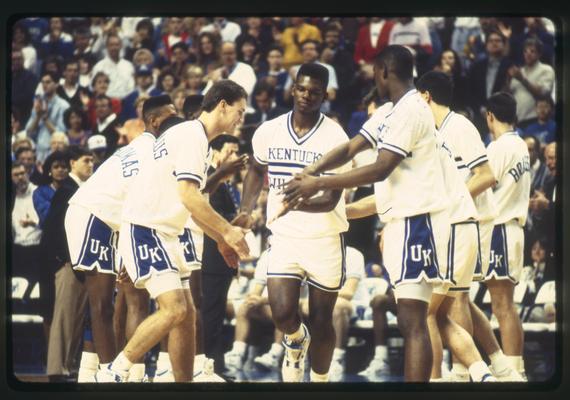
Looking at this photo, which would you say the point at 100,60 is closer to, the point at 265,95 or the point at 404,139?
the point at 265,95

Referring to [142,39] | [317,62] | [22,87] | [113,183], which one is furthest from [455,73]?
[22,87]

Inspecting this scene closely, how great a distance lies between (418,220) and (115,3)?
1.81 meters

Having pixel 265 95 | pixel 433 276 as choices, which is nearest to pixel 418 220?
pixel 433 276

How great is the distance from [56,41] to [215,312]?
5.08 ft

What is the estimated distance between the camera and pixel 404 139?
324 inches

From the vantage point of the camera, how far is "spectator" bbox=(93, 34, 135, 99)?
848cm

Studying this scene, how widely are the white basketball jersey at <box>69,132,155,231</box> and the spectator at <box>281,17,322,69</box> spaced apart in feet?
2.71

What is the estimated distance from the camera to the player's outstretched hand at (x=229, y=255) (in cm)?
853

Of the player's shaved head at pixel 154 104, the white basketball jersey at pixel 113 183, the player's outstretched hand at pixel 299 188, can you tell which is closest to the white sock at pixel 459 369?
the player's outstretched hand at pixel 299 188

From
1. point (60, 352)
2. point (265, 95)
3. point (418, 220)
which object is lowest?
point (60, 352)

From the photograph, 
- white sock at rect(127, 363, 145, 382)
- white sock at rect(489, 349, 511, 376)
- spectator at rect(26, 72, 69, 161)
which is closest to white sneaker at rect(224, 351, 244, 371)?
white sock at rect(127, 363, 145, 382)

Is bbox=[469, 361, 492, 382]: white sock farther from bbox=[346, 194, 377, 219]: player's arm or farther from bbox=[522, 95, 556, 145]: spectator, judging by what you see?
bbox=[522, 95, 556, 145]: spectator

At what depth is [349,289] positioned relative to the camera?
853cm

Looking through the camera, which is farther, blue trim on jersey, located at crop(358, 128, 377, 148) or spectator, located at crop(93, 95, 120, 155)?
spectator, located at crop(93, 95, 120, 155)
